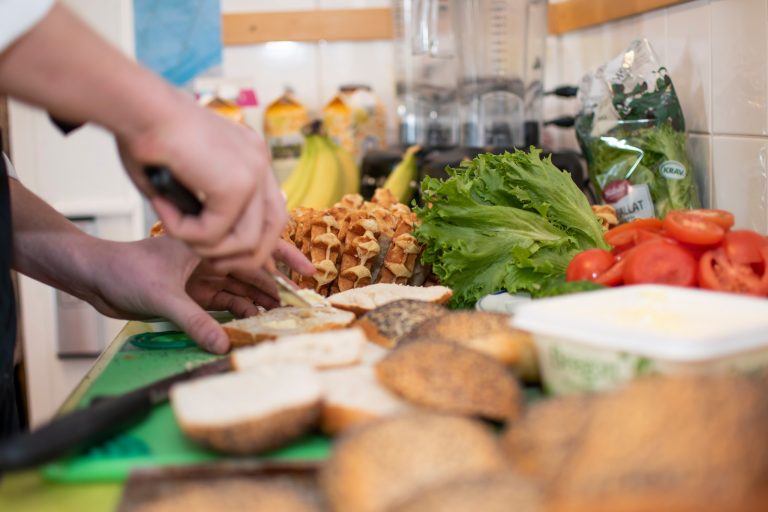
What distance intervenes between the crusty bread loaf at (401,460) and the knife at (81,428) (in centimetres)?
28

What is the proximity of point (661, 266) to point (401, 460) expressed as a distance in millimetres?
719

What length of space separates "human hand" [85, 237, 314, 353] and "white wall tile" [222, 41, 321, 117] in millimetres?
1946

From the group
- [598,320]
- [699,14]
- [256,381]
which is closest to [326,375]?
[256,381]

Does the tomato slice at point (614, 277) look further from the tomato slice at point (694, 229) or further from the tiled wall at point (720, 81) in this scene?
the tiled wall at point (720, 81)

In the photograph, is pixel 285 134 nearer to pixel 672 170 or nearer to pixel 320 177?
pixel 320 177

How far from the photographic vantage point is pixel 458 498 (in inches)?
26.5

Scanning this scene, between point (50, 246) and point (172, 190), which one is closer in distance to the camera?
point (172, 190)

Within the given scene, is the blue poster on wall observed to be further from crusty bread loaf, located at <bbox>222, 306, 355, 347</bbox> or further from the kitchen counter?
the kitchen counter

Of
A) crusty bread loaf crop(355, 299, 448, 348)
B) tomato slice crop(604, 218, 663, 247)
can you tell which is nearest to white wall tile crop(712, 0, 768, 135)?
tomato slice crop(604, 218, 663, 247)

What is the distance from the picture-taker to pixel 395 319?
134 cm

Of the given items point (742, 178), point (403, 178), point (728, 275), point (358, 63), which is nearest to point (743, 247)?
point (728, 275)

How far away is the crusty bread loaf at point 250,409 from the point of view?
2.98 feet

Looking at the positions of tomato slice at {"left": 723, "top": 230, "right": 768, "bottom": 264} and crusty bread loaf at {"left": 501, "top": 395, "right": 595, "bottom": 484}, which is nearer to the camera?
crusty bread loaf at {"left": 501, "top": 395, "right": 595, "bottom": 484}

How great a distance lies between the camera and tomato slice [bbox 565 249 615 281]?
1.43 m
